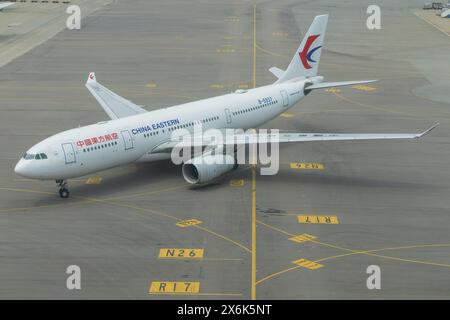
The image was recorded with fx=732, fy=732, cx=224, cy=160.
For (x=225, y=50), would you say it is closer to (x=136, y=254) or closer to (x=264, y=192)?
(x=264, y=192)

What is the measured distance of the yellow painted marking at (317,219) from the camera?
44.9 metres

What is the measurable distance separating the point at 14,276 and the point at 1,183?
631 inches

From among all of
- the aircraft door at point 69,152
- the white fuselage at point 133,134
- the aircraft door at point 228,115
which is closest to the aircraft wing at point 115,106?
the white fuselage at point 133,134

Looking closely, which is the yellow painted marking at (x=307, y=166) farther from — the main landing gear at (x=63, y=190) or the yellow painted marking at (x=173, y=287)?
the yellow painted marking at (x=173, y=287)

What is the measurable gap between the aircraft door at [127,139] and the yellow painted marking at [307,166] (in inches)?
509

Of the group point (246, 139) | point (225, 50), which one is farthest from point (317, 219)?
point (225, 50)

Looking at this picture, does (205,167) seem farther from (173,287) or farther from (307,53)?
(307,53)

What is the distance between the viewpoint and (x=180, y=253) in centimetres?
3984

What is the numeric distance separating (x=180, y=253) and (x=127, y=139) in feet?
42.3

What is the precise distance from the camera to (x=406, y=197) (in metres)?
49.5

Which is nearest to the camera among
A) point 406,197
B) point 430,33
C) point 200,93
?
point 406,197

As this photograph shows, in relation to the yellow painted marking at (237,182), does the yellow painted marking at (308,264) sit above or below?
above

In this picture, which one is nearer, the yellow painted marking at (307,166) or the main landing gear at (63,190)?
the main landing gear at (63,190)

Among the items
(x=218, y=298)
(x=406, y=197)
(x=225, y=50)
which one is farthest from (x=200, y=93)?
(x=218, y=298)
